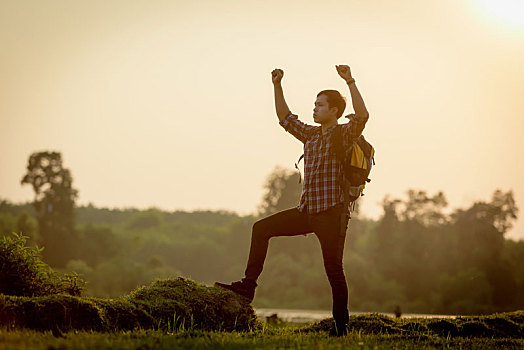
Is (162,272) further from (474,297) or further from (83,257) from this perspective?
(474,297)

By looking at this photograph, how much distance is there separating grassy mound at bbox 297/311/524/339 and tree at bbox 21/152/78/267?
2617 inches

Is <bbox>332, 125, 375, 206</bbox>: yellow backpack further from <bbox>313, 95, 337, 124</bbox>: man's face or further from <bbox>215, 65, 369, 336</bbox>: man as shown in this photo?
<bbox>313, 95, 337, 124</bbox>: man's face

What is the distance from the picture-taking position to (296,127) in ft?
33.7

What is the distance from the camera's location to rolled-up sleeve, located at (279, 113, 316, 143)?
33.2 ft

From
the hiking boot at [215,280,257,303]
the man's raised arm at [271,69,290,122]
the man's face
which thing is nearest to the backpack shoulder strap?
the man's face

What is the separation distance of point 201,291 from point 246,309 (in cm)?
67

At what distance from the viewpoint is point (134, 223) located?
117 meters

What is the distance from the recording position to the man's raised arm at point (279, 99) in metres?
10.4

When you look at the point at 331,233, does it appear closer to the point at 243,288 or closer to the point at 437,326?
the point at 243,288

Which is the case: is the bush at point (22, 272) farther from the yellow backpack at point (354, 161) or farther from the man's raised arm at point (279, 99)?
the yellow backpack at point (354, 161)

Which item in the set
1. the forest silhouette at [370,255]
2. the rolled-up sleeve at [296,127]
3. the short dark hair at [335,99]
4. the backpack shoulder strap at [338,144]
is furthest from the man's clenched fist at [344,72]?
the forest silhouette at [370,255]

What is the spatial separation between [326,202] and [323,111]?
124cm

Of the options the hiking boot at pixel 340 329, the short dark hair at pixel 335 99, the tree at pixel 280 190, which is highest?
the tree at pixel 280 190

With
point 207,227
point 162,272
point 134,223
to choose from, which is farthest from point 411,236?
point 134,223
